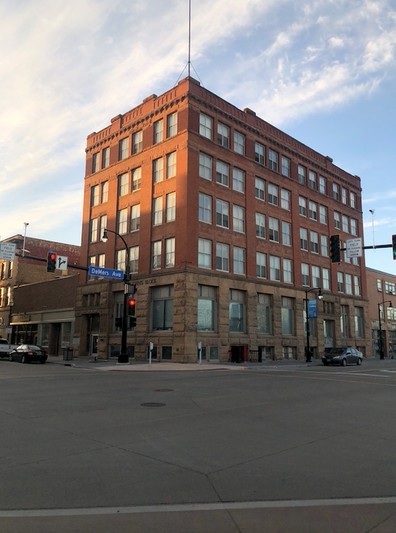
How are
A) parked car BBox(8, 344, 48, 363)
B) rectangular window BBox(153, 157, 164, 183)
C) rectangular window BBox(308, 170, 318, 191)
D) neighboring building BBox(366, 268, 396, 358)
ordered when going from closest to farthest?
parked car BBox(8, 344, 48, 363) < rectangular window BBox(153, 157, 164, 183) < rectangular window BBox(308, 170, 318, 191) < neighboring building BBox(366, 268, 396, 358)

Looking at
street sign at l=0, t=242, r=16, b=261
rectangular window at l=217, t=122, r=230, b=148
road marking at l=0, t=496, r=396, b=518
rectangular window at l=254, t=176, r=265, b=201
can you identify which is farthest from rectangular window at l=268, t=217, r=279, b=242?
road marking at l=0, t=496, r=396, b=518

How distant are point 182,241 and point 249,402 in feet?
78.7

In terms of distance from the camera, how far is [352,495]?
5246 millimetres

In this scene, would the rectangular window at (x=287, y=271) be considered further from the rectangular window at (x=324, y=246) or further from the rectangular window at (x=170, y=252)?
the rectangular window at (x=170, y=252)

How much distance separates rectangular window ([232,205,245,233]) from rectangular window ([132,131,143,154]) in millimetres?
10457

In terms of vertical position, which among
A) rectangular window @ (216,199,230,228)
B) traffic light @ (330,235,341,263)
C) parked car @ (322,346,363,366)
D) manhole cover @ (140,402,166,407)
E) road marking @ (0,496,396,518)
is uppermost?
rectangular window @ (216,199,230,228)

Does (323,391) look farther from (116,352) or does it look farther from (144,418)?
(116,352)

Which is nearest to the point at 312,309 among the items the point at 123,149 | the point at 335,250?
the point at 335,250

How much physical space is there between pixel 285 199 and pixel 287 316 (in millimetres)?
12139

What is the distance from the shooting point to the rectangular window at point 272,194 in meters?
45.4

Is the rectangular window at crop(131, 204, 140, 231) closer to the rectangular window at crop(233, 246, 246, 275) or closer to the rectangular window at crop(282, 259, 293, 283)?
the rectangular window at crop(233, 246, 246, 275)

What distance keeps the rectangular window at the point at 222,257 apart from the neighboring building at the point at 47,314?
16.8 m

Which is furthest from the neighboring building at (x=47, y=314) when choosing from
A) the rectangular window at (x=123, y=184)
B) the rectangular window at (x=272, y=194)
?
the rectangular window at (x=272, y=194)

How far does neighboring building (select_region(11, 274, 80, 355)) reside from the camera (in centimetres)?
4872
